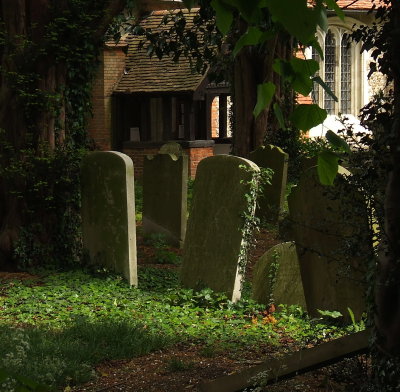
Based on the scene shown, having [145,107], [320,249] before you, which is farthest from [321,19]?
[145,107]

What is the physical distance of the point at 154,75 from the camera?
84.6ft

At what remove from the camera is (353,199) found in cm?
493

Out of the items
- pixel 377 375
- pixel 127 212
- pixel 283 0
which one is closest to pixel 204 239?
pixel 127 212

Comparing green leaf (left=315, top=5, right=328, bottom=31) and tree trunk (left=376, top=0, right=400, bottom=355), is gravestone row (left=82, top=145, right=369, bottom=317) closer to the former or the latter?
tree trunk (left=376, top=0, right=400, bottom=355)

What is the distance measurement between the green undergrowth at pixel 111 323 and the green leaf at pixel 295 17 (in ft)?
9.45

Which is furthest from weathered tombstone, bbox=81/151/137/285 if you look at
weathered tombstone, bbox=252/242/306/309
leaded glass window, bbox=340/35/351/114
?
leaded glass window, bbox=340/35/351/114

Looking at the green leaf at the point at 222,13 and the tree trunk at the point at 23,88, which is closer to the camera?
the green leaf at the point at 222,13

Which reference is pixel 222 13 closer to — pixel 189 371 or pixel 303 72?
pixel 303 72

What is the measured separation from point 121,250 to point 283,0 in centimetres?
799

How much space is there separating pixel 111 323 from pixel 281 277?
1.93 metres

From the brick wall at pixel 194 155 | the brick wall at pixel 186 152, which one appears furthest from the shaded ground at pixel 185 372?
the brick wall at pixel 186 152

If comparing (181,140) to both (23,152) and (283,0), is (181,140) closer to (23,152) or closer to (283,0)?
(23,152)

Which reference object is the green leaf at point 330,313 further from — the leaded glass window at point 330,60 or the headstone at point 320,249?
the leaded glass window at point 330,60

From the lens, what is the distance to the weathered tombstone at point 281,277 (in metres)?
7.98
